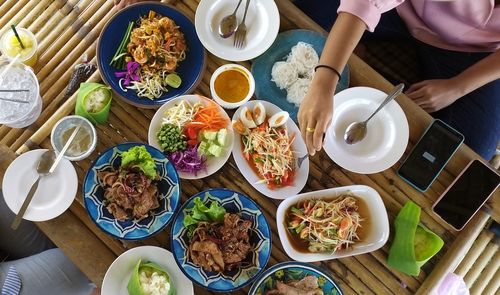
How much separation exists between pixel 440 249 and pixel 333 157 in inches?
19.6

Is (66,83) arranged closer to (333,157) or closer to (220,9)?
(220,9)

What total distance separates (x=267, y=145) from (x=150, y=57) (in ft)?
1.68

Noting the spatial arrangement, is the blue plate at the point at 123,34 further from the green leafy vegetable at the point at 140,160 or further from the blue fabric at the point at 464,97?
the blue fabric at the point at 464,97

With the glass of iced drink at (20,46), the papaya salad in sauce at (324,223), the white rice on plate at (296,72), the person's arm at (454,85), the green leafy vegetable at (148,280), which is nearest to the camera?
the green leafy vegetable at (148,280)

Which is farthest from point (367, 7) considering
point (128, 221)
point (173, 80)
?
point (128, 221)

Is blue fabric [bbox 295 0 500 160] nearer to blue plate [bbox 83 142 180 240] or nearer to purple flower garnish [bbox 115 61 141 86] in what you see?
purple flower garnish [bbox 115 61 141 86]

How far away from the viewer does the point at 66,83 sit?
2047 millimetres

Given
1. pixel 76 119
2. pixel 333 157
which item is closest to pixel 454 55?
pixel 333 157

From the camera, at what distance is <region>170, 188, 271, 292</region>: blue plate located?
144 centimetres

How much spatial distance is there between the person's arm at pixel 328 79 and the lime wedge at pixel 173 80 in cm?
45

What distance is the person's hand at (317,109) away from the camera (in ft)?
4.83

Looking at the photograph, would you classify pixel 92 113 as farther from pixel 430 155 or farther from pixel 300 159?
pixel 430 155

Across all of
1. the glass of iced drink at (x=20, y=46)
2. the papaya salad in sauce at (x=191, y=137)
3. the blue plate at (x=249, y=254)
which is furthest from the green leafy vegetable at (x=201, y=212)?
the glass of iced drink at (x=20, y=46)

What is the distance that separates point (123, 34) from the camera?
63.6 inches
